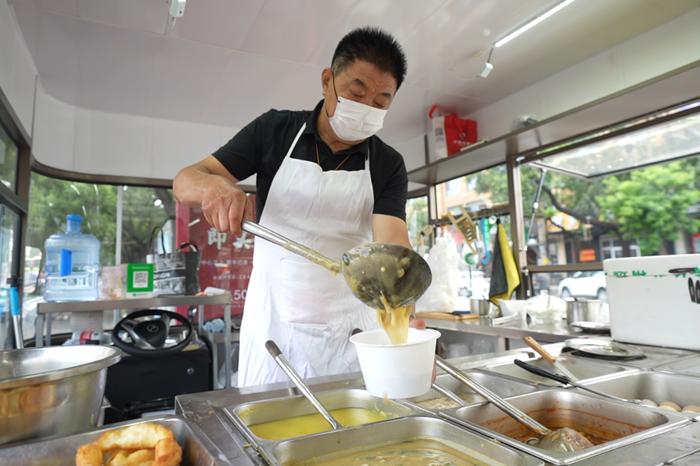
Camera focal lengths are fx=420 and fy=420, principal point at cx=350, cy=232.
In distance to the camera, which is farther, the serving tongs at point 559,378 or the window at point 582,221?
A: the window at point 582,221

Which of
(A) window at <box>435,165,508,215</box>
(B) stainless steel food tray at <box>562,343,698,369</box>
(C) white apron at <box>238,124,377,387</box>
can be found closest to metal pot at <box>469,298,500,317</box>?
(A) window at <box>435,165,508,215</box>

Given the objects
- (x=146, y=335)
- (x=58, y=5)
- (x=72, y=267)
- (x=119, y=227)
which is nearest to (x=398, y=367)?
(x=146, y=335)

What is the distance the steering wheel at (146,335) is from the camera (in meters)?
2.50

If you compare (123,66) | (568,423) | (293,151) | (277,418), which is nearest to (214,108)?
(123,66)

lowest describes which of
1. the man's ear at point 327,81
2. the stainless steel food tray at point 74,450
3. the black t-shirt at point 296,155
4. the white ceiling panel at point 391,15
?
the stainless steel food tray at point 74,450

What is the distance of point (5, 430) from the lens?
626 mm

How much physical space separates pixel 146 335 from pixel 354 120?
1.99 m

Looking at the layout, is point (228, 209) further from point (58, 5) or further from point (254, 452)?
point (58, 5)

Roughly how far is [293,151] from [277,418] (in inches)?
38.4

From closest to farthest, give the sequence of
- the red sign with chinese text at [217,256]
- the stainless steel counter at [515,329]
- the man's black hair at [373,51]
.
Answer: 1. the man's black hair at [373,51]
2. the stainless steel counter at [515,329]
3. the red sign with chinese text at [217,256]

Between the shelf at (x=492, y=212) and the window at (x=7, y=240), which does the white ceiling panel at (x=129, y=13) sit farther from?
the shelf at (x=492, y=212)

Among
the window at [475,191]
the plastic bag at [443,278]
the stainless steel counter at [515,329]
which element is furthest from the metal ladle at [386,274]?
the window at [475,191]

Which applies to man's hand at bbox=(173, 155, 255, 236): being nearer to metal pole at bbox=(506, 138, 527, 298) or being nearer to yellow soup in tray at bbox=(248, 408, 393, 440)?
yellow soup in tray at bbox=(248, 408, 393, 440)

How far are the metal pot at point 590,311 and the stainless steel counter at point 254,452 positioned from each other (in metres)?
1.25
